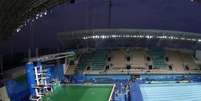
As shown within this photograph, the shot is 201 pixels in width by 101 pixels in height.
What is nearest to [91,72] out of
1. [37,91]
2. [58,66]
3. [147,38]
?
[58,66]

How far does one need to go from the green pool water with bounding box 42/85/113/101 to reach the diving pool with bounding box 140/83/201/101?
2.34m

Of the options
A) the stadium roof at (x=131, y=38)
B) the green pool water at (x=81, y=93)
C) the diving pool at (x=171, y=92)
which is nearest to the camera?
the diving pool at (x=171, y=92)

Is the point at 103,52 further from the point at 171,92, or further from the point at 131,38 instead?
the point at 171,92

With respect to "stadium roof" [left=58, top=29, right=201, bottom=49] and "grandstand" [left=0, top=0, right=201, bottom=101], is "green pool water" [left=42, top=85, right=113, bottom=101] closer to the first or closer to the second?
"grandstand" [left=0, top=0, right=201, bottom=101]

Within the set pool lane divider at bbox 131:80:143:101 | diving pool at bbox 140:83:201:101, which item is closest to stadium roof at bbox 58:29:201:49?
pool lane divider at bbox 131:80:143:101

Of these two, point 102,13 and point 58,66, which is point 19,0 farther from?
point 102,13

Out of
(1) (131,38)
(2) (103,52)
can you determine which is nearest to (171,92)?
(1) (131,38)

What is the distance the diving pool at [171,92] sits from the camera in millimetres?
27336

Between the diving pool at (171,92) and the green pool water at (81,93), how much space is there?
2337mm

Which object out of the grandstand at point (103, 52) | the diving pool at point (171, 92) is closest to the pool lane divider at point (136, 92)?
the grandstand at point (103, 52)

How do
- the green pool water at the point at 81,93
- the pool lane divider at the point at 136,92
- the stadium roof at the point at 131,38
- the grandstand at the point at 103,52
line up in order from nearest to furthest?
the pool lane divider at the point at 136,92 < the green pool water at the point at 81,93 < the grandstand at the point at 103,52 < the stadium roof at the point at 131,38

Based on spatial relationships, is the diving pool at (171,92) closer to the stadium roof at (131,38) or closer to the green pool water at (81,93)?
the green pool water at (81,93)

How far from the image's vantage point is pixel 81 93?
2936cm

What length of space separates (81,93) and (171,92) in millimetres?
5440
